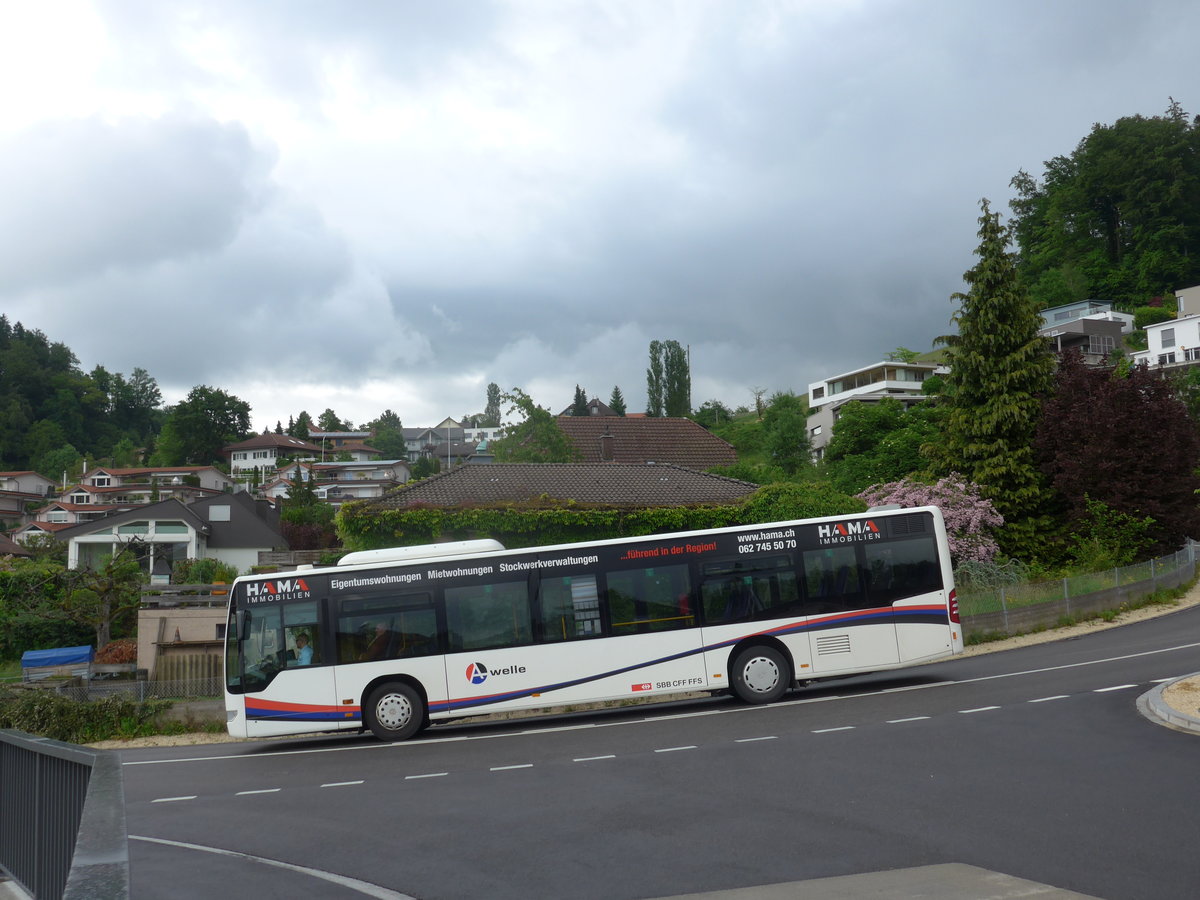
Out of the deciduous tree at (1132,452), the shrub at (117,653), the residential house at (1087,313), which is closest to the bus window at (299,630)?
the shrub at (117,653)

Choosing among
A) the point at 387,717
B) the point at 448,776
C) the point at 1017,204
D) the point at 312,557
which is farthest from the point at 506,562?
the point at 1017,204

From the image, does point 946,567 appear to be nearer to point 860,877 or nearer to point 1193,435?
point 860,877

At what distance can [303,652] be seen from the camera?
57.6 feet

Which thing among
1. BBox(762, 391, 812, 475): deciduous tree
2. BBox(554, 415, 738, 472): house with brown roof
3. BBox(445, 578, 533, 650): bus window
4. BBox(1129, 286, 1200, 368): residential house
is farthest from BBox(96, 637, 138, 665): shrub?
BBox(1129, 286, 1200, 368): residential house

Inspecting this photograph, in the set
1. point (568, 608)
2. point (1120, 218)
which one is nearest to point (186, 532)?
point (568, 608)

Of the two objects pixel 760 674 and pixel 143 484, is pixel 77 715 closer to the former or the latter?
pixel 760 674

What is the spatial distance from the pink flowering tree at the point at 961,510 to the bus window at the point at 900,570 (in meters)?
16.8

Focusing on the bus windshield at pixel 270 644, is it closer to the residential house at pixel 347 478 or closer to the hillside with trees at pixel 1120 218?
the hillside with trees at pixel 1120 218

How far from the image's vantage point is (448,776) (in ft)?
42.4

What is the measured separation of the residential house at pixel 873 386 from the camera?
306 feet

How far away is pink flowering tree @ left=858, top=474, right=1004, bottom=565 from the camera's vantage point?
34.8 meters

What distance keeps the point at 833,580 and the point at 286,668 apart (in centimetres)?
929

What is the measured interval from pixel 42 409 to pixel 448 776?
165923 millimetres

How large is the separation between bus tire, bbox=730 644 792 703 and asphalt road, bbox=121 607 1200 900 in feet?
1.14
